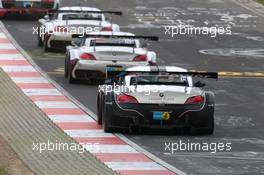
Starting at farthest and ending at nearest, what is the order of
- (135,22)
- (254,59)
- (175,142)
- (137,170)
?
(135,22), (254,59), (175,142), (137,170)

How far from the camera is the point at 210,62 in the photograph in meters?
29.2

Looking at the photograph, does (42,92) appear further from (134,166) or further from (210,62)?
(134,166)

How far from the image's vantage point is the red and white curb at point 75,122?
15.3 meters

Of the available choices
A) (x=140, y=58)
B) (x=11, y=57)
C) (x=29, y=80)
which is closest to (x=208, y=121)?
(x=140, y=58)

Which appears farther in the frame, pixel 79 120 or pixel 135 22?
pixel 135 22

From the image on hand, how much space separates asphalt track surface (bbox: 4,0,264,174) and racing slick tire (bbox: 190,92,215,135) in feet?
0.50

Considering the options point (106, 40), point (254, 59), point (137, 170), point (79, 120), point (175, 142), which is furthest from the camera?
point (254, 59)

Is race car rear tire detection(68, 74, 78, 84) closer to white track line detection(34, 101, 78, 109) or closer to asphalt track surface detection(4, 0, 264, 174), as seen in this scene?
asphalt track surface detection(4, 0, 264, 174)

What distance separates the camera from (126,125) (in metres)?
17.9

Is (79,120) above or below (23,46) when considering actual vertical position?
above

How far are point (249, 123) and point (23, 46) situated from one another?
1334 cm

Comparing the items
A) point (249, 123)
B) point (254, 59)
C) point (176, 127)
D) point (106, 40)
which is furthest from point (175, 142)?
point (254, 59)

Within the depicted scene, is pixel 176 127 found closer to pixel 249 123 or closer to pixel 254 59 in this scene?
pixel 249 123

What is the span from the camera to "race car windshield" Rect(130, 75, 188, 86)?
1841cm
